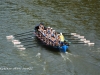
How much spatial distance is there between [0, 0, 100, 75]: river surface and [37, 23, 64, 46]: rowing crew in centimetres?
126

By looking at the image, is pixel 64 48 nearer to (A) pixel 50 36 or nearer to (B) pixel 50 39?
(B) pixel 50 39

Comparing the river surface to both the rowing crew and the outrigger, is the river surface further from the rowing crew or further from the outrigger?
the rowing crew

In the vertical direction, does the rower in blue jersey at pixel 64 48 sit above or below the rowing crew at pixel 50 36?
below

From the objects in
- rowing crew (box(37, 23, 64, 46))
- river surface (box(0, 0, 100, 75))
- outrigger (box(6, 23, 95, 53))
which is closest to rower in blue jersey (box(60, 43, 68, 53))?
outrigger (box(6, 23, 95, 53))

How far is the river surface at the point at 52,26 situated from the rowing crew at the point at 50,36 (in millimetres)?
1259

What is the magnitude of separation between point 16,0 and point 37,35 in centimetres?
2252

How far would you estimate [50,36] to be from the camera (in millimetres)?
44219

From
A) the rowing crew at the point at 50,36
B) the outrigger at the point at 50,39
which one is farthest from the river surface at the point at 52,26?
the rowing crew at the point at 50,36

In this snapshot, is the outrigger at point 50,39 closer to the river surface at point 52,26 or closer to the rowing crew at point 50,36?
the rowing crew at point 50,36

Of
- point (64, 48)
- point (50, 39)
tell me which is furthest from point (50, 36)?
point (64, 48)

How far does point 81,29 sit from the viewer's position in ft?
171

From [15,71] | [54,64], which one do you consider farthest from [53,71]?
[15,71]

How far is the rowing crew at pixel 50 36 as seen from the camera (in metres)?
42.5

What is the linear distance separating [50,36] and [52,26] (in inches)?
347
